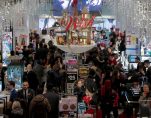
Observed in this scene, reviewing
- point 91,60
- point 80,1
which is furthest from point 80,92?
point 80,1

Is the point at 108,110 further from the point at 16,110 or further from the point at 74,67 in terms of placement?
the point at 74,67

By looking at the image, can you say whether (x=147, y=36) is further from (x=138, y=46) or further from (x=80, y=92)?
(x=80, y=92)

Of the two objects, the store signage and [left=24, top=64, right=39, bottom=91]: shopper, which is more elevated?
the store signage

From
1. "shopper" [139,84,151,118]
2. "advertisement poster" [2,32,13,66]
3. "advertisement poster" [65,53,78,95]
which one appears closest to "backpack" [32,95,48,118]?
"shopper" [139,84,151,118]

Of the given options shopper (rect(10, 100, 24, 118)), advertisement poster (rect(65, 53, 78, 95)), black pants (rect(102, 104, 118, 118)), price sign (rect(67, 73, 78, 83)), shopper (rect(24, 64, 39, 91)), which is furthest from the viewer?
price sign (rect(67, 73, 78, 83))

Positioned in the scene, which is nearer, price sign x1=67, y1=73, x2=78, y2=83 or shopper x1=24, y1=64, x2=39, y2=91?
shopper x1=24, y1=64, x2=39, y2=91

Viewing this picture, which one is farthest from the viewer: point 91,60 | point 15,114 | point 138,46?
point 138,46

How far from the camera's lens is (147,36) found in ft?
90.7

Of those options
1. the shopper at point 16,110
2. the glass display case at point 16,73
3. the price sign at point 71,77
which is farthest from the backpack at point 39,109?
the glass display case at point 16,73

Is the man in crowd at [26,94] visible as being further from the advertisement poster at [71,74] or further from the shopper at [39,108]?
the advertisement poster at [71,74]

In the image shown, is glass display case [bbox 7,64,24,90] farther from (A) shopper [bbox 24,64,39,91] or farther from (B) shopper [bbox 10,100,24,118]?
(B) shopper [bbox 10,100,24,118]

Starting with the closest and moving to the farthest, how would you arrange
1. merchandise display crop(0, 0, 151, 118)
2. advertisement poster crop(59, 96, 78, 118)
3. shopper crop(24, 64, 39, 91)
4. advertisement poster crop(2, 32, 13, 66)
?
1. advertisement poster crop(59, 96, 78, 118)
2. merchandise display crop(0, 0, 151, 118)
3. shopper crop(24, 64, 39, 91)
4. advertisement poster crop(2, 32, 13, 66)

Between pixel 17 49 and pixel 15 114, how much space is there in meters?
14.2

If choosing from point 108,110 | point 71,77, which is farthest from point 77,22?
point 108,110
